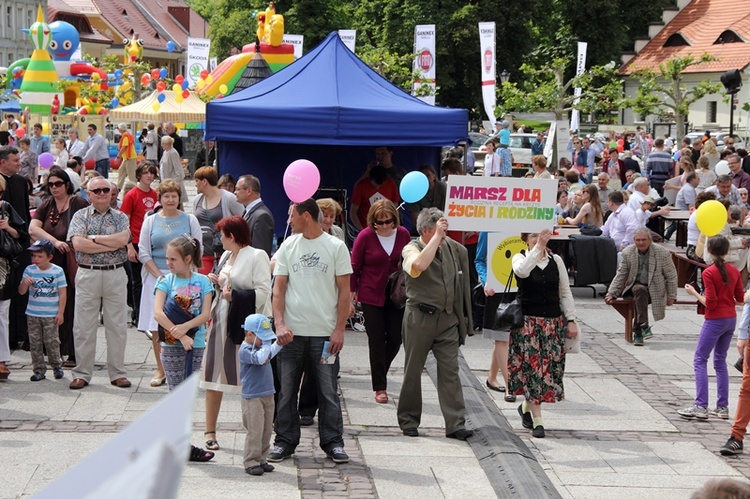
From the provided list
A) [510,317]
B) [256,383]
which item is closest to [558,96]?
[510,317]

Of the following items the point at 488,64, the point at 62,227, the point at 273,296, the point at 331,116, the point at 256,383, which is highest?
the point at 488,64

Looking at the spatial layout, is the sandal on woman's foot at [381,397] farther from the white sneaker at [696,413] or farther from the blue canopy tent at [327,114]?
the blue canopy tent at [327,114]

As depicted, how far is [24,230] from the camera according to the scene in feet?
31.3

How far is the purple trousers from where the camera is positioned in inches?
344

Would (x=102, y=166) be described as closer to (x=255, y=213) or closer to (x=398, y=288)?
(x=255, y=213)

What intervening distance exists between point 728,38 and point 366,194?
58.2 m

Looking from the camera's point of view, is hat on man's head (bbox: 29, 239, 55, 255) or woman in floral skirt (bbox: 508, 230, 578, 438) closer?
woman in floral skirt (bbox: 508, 230, 578, 438)

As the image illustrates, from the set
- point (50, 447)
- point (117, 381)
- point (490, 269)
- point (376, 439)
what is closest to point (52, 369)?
point (117, 381)

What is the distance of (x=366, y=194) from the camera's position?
12578 mm

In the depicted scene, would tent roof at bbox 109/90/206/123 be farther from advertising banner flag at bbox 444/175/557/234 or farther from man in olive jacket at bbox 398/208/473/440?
man in olive jacket at bbox 398/208/473/440

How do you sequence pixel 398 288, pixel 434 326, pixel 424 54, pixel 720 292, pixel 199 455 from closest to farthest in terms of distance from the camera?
pixel 199 455, pixel 434 326, pixel 720 292, pixel 398 288, pixel 424 54

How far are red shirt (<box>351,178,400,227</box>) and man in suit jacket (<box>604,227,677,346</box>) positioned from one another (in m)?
2.71

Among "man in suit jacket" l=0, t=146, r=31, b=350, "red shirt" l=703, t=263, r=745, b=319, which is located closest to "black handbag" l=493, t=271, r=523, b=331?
"red shirt" l=703, t=263, r=745, b=319

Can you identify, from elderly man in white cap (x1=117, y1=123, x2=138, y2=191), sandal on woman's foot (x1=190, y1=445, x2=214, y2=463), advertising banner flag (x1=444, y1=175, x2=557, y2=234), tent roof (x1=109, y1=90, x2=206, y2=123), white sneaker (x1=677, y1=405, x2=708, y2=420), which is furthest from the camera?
tent roof (x1=109, y1=90, x2=206, y2=123)
